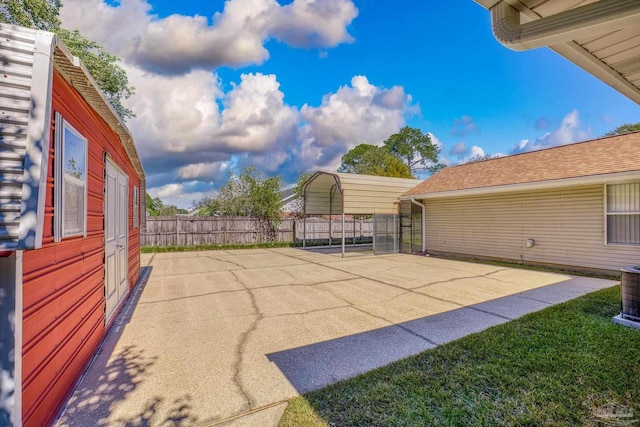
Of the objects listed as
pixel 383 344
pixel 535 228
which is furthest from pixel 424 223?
pixel 383 344

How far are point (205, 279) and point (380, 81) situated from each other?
16.0 metres

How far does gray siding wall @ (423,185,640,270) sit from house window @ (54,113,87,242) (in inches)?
426

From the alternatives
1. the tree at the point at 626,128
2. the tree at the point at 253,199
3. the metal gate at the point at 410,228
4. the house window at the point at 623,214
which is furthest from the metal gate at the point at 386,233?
the tree at the point at 626,128

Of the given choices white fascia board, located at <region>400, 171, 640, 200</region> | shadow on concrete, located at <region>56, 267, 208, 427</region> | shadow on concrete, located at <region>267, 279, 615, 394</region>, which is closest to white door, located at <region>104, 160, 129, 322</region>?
shadow on concrete, located at <region>56, 267, 208, 427</region>

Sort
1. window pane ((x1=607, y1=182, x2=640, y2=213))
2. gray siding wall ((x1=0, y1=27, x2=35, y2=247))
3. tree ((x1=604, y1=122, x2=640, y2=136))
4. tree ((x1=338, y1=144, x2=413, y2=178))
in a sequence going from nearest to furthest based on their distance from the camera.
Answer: gray siding wall ((x1=0, y1=27, x2=35, y2=247)) → window pane ((x1=607, y1=182, x2=640, y2=213)) → tree ((x1=604, y1=122, x2=640, y2=136)) → tree ((x1=338, y1=144, x2=413, y2=178))

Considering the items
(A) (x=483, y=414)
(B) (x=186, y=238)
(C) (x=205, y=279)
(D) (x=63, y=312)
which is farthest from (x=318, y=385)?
(B) (x=186, y=238)

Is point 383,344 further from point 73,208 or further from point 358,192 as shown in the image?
point 358,192

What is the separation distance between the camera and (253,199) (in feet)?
55.6

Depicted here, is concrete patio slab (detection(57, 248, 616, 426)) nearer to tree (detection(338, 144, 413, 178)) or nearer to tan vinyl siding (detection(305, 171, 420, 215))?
tan vinyl siding (detection(305, 171, 420, 215))

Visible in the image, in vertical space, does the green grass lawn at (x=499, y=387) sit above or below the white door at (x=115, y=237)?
below

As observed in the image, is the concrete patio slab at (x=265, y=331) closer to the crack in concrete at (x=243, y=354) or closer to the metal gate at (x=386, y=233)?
the crack in concrete at (x=243, y=354)

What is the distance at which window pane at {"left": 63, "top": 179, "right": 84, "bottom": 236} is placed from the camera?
8.88 feet

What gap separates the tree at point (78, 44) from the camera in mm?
11570

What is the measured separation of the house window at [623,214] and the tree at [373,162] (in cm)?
1974
